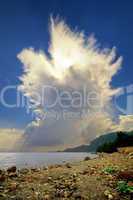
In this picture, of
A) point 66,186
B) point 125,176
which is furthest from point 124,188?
point 66,186

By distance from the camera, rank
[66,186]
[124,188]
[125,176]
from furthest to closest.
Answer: [125,176]
[66,186]
[124,188]

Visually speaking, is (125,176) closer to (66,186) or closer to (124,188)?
(124,188)

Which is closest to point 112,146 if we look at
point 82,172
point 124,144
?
point 124,144

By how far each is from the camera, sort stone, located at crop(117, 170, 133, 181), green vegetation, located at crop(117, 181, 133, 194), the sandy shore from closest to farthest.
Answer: the sandy shore < green vegetation, located at crop(117, 181, 133, 194) < stone, located at crop(117, 170, 133, 181)

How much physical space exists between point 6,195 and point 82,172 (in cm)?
556

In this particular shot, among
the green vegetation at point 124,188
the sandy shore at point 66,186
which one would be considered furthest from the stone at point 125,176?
the green vegetation at point 124,188

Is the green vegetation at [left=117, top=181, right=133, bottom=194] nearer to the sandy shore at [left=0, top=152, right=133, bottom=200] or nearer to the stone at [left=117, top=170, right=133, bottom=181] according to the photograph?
the sandy shore at [left=0, top=152, right=133, bottom=200]

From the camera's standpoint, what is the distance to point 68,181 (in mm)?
14398

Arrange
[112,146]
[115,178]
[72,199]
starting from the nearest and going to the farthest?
[72,199], [115,178], [112,146]

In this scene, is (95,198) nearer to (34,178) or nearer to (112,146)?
(34,178)

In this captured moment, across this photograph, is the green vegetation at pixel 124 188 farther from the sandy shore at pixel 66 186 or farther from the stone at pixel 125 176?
the stone at pixel 125 176

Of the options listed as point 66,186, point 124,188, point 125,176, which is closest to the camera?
point 124,188

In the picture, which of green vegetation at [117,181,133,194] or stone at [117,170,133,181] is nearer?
green vegetation at [117,181,133,194]

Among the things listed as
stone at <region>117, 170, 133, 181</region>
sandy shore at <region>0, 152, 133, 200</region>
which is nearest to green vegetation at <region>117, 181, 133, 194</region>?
sandy shore at <region>0, 152, 133, 200</region>
